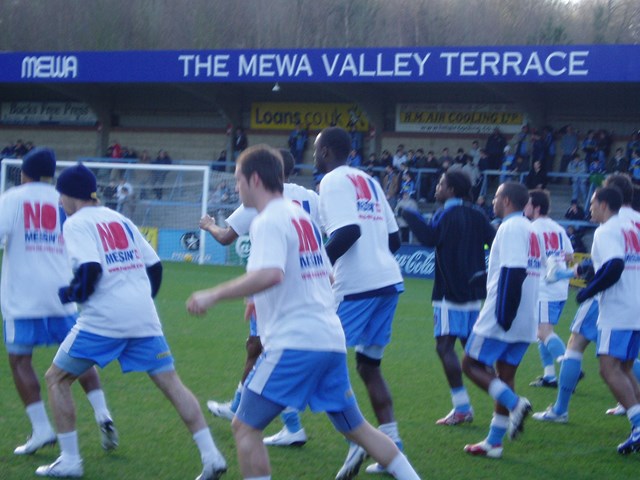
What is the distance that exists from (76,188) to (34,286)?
957 mm

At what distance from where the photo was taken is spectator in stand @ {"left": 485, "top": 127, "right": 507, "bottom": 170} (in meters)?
26.4

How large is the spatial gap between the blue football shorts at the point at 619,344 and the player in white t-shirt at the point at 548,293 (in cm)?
225

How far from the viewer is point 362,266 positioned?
643cm

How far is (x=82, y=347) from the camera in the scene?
5973 millimetres

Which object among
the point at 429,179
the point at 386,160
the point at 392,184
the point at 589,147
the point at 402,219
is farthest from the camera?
the point at 386,160

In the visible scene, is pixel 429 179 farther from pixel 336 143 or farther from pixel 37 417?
pixel 37 417

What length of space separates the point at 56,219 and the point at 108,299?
3.66 feet

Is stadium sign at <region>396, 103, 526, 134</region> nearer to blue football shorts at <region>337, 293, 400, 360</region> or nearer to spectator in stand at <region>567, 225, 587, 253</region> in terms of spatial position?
spectator in stand at <region>567, 225, 587, 253</region>

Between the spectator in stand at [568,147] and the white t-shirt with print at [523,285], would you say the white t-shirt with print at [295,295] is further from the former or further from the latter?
the spectator in stand at [568,147]

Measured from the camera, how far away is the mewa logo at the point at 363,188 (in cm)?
638

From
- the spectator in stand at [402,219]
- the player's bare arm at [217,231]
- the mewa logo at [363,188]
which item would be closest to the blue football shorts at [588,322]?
the mewa logo at [363,188]

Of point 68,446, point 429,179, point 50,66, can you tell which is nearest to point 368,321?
point 68,446

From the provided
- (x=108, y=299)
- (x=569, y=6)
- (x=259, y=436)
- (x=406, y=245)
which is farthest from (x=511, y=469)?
(x=569, y=6)

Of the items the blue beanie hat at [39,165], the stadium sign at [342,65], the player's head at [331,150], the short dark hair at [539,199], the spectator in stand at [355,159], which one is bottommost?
the short dark hair at [539,199]
